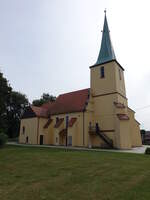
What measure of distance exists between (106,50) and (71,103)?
12.4 meters

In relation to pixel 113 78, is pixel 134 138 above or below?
below

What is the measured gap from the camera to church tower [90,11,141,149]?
84.5 ft

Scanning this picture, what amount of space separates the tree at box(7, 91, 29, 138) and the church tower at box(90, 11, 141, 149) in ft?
88.6

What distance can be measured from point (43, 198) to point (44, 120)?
29.8 meters

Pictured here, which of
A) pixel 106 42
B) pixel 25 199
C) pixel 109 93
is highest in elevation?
pixel 106 42

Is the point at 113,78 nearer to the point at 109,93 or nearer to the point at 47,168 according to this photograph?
the point at 109,93

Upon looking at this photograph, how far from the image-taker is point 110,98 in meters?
28.2

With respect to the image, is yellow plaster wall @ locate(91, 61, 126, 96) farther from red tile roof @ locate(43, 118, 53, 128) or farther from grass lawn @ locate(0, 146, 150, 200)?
grass lawn @ locate(0, 146, 150, 200)

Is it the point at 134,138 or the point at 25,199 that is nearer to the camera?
the point at 25,199

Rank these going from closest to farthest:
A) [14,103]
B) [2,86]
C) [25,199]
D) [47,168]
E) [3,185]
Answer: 1. [25,199]
2. [3,185]
3. [47,168]
4. [2,86]
5. [14,103]

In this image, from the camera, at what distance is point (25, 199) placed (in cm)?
508

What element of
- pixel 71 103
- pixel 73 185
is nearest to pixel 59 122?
pixel 71 103

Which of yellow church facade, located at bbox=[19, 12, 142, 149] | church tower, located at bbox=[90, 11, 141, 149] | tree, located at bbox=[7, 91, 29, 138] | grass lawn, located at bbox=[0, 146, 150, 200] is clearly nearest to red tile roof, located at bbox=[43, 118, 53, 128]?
yellow church facade, located at bbox=[19, 12, 142, 149]

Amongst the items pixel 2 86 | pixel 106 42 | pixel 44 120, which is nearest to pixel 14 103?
pixel 44 120
